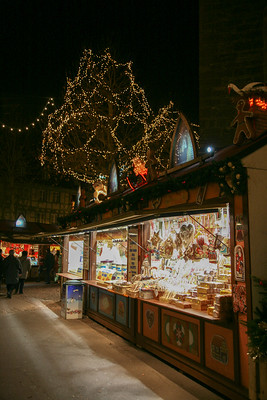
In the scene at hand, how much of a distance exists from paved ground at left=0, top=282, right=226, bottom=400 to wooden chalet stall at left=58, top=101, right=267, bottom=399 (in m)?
0.30

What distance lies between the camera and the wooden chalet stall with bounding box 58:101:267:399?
4270mm

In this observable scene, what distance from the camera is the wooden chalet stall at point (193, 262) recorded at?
168 inches

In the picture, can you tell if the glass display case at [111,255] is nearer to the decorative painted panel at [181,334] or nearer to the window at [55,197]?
the decorative painted panel at [181,334]

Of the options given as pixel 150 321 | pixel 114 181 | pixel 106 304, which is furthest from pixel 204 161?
pixel 106 304

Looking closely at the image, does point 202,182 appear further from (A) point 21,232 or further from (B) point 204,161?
(A) point 21,232

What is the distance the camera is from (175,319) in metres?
5.50

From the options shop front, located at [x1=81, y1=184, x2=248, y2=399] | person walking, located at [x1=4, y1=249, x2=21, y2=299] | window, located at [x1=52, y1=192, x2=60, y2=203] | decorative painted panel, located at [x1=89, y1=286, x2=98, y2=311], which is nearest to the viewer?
shop front, located at [x1=81, y1=184, x2=248, y2=399]

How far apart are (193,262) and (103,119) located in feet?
33.7

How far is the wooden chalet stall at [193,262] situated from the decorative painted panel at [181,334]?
0.6 inches

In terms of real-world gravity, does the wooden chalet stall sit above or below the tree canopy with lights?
below

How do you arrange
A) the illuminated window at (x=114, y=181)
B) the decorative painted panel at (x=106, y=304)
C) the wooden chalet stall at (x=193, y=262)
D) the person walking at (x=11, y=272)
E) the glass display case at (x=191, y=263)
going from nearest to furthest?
the wooden chalet stall at (x=193, y=262) < the glass display case at (x=191, y=263) < the decorative painted panel at (x=106, y=304) < the illuminated window at (x=114, y=181) < the person walking at (x=11, y=272)

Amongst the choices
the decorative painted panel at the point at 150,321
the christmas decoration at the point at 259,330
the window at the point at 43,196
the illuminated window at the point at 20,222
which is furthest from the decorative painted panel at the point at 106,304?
the window at the point at 43,196

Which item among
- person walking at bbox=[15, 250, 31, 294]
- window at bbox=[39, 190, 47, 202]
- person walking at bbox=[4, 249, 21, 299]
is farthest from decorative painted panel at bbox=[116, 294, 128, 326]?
window at bbox=[39, 190, 47, 202]

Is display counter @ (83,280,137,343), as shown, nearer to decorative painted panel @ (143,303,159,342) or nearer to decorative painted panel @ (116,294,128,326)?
decorative painted panel @ (116,294,128,326)
